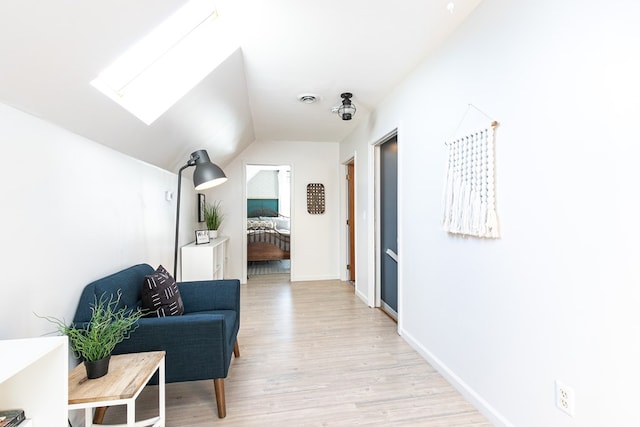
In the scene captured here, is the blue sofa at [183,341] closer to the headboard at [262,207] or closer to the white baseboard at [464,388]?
the white baseboard at [464,388]

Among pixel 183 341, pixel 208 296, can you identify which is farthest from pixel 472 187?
pixel 208 296

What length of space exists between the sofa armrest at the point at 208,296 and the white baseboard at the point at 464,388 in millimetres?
1508

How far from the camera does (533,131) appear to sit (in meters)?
1.50

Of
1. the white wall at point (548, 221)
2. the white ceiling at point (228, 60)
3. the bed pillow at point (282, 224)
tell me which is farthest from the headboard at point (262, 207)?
the white wall at point (548, 221)

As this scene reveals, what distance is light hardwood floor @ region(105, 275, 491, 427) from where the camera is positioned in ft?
5.85

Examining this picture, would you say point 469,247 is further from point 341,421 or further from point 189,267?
point 189,267

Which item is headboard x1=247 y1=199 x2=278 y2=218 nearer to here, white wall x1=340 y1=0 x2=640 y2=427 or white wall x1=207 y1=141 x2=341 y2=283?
white wall x1=207 y1=141 x2=341 y2=283

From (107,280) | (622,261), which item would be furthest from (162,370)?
(622,261)

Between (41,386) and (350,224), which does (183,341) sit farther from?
(350,224)

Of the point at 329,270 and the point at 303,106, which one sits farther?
the point at 329,270

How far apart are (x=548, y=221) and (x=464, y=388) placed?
3.98ft

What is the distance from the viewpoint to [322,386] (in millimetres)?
2096

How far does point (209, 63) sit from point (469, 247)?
218 cm

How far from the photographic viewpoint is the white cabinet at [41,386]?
3.19ft
